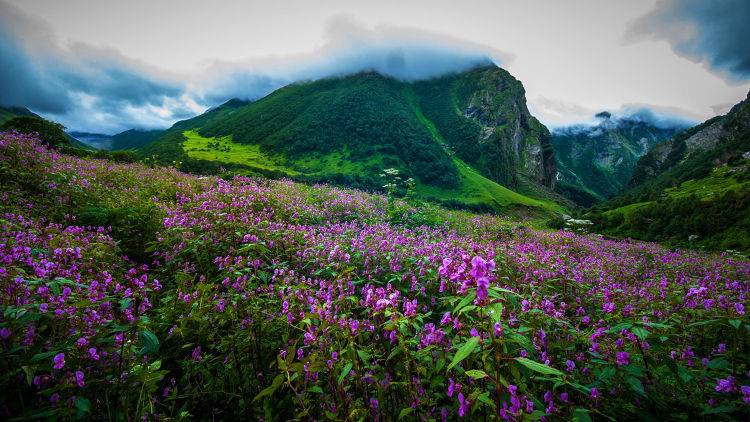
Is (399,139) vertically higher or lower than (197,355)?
higher

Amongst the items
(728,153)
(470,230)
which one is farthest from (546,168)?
(470,230)

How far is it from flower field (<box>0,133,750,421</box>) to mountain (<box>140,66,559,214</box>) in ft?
204

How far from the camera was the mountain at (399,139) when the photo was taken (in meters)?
104

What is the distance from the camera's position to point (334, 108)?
13538 centimetres

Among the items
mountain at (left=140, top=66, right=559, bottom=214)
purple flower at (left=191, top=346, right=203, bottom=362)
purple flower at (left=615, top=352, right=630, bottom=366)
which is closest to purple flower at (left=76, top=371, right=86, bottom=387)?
purple flower at (left=191, top=346, right=203, bottom=362)

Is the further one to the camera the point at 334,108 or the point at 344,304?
the point at 334,108

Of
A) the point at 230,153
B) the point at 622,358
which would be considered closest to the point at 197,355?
the point at 622,358

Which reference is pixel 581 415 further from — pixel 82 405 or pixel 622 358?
pixel 82 405

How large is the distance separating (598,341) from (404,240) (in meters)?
4.56

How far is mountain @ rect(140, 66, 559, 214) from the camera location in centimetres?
10394

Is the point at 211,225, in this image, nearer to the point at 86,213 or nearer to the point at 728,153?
the point at 86,213

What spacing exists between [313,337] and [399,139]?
12491 centimetres

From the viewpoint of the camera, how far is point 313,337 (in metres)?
2.69

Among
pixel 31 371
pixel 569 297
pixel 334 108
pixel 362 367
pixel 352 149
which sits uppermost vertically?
pixel 334 108
